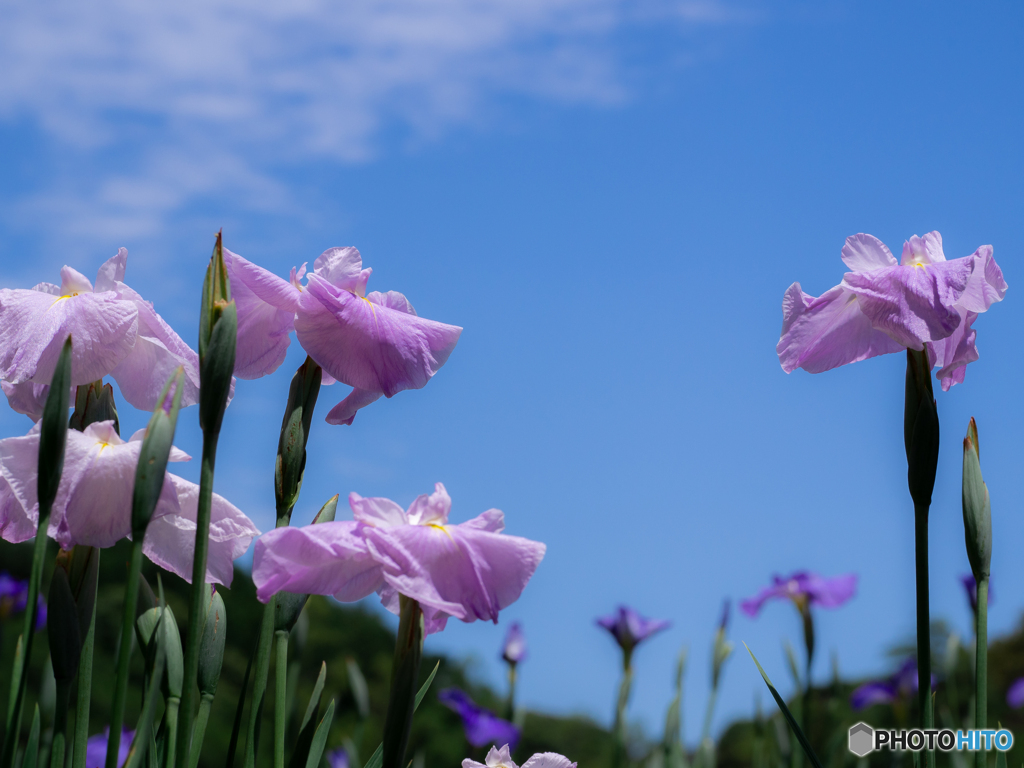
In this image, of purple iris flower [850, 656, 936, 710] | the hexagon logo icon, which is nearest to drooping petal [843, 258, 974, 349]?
the hexagon logo icon

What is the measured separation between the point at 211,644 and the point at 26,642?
327 mm

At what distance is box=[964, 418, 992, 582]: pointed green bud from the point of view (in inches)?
61.5

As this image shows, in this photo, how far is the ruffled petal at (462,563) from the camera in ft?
3.73

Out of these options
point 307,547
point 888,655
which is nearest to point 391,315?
point 307,547

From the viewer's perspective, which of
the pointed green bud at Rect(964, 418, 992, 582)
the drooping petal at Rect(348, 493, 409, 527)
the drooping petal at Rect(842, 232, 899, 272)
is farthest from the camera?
the drooping petal at Rect(842, 232, 899, 272)

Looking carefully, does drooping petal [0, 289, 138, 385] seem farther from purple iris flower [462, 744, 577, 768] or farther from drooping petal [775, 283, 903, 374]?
drooping petal [775, 283, 903, 374]

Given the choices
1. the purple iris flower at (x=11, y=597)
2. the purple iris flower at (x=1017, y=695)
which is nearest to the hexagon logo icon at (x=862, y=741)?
the purple iris flower at (x=1017, y=695)

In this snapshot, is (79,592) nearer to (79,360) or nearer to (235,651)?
(79,360)

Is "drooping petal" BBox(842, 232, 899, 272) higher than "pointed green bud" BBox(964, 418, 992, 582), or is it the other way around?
"drooping petal" BBox(842, 232, 899, 272)

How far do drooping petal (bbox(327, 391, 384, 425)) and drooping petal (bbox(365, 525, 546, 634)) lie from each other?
1.64 ft

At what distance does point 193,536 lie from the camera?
4.85 feet

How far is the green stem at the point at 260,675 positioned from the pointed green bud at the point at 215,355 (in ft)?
1.18

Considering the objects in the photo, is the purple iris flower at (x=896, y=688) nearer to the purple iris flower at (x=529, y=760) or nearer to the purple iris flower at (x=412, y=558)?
the purple iris flower at (x=529, y=760)

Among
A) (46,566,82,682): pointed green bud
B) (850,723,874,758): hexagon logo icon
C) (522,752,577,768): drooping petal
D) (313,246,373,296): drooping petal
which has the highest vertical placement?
(313,246,373,296): drooping petal
